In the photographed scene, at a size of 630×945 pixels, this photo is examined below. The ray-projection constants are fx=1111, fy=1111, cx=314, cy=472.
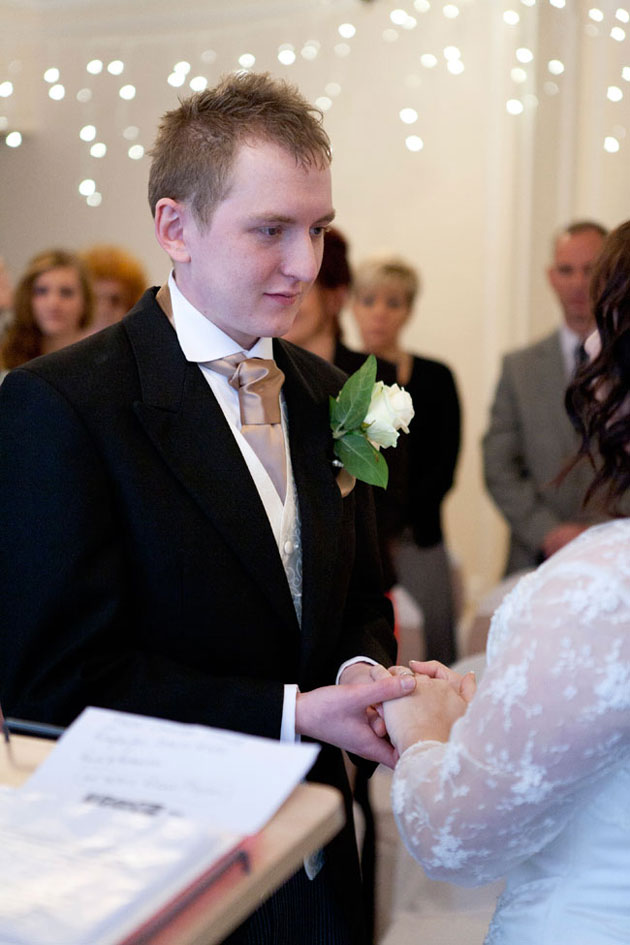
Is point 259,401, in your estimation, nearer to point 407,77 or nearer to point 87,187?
point 87,187

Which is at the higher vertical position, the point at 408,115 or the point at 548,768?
the point at 408,115

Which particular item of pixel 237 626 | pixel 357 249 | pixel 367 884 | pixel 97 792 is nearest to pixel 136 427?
pixel 237 626

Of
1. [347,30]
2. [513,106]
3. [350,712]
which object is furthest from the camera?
[347,30]

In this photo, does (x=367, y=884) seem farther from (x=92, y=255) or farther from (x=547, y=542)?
(x=92, y=255)

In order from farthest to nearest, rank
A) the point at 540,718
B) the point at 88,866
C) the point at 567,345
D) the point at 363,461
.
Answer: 1. the point at 567,345
2. the point at 363,461
3. the point at 540,718
4. the point at 88,866

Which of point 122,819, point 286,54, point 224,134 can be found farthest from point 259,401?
point 286,54

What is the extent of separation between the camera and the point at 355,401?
5.76ft

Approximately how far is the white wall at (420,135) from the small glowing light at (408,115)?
3 centimetres

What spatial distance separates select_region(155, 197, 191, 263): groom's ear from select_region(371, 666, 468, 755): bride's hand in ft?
2.22

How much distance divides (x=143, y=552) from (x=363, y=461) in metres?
0.40

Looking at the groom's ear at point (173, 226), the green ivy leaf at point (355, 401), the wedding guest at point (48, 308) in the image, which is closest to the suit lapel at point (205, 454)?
the groom's ear at point (173, 226)

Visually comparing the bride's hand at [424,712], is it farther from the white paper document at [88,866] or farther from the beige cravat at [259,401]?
the white paper document at [88,866]

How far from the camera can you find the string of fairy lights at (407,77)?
5227mm

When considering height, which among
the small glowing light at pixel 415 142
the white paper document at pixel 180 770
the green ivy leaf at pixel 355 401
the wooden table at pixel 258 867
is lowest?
the wooden table at pixel 258 867
